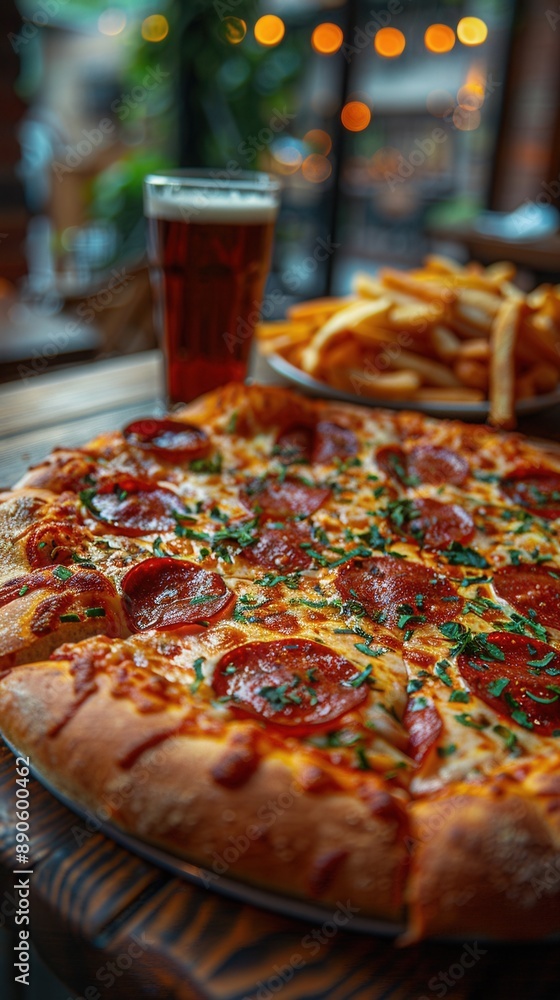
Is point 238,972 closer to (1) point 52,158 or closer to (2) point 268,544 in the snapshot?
(2) point 268,544

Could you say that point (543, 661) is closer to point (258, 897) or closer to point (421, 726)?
point (421, 726)

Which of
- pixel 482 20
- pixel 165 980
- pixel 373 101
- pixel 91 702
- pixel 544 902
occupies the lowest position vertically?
pixel 165 980

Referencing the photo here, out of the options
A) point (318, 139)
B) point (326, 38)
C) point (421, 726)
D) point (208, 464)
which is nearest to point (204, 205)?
point (208, 464)

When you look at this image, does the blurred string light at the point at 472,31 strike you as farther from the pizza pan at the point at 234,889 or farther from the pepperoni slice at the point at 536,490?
the pizza pan at the point at 234,889

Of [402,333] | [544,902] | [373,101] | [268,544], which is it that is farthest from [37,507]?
[373,101]

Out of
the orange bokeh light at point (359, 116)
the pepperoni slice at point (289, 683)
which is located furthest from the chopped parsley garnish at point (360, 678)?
the orange bokeh light at point (359, 116)

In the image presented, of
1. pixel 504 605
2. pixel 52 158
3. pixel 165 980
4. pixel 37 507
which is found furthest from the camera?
pixel 52 158

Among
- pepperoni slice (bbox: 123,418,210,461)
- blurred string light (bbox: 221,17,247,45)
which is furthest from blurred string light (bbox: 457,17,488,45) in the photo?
pepperoni slice (bbox: 123,418,210,461)
